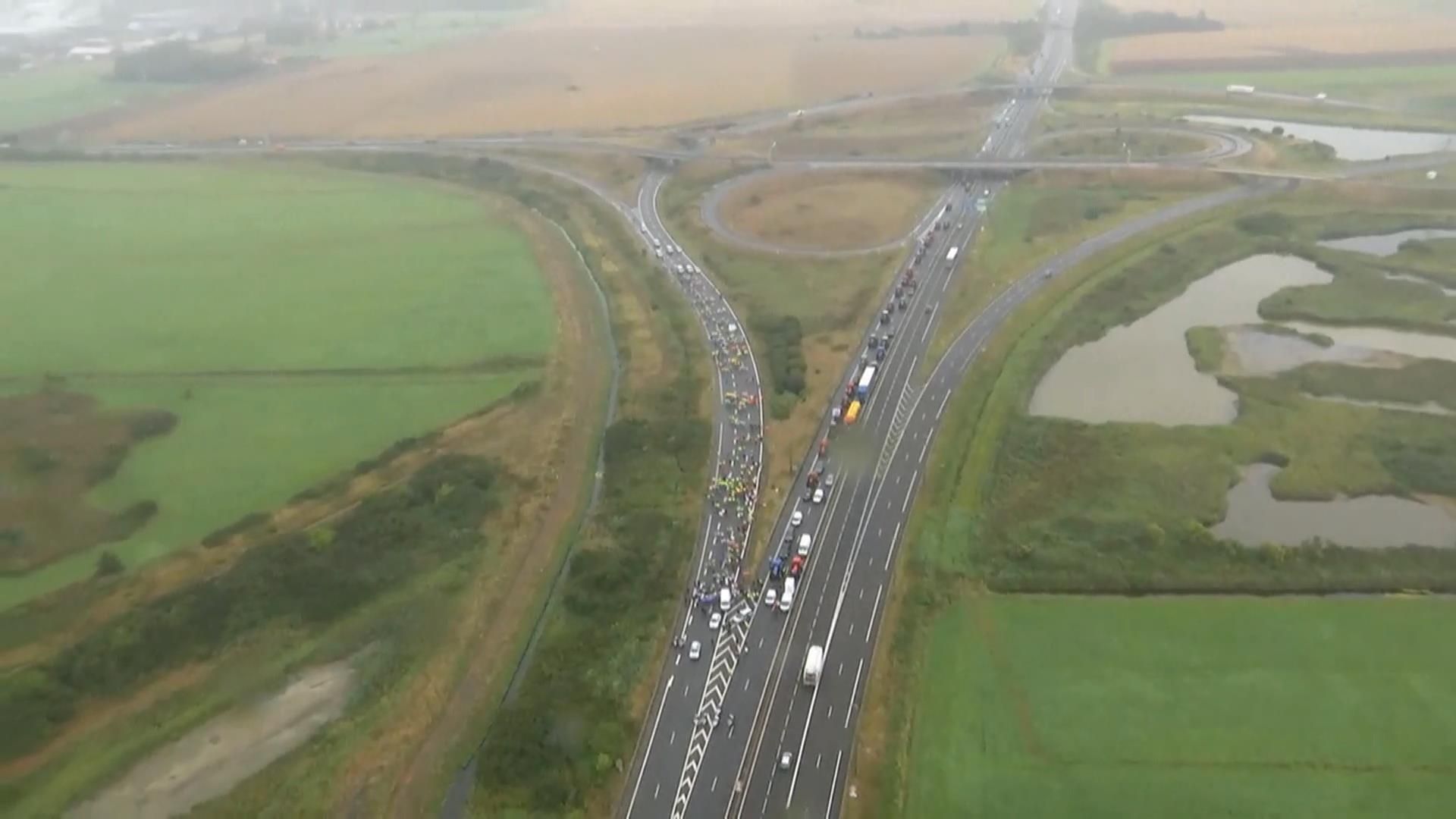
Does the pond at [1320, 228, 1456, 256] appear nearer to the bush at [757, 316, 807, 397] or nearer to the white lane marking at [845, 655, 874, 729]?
the bush at [757, 316, 807, 397]

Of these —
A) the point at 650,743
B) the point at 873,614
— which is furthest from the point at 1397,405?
the point at 650,743

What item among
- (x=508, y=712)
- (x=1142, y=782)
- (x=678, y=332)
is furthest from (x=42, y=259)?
(x=1142, y=782)

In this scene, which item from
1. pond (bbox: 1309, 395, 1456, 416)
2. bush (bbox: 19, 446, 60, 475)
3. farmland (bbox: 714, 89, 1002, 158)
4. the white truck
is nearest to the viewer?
the white truck

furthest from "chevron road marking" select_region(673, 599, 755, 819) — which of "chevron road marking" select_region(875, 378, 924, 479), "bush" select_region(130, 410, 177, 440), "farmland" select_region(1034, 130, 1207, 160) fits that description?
"farmland" select_region(1034, 130, 1207, 160)

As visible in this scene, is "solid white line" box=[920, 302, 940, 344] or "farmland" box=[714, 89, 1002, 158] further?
"farmland" box=[714, 89, 1002, 158]

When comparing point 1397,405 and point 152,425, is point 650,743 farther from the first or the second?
point 1397,405
